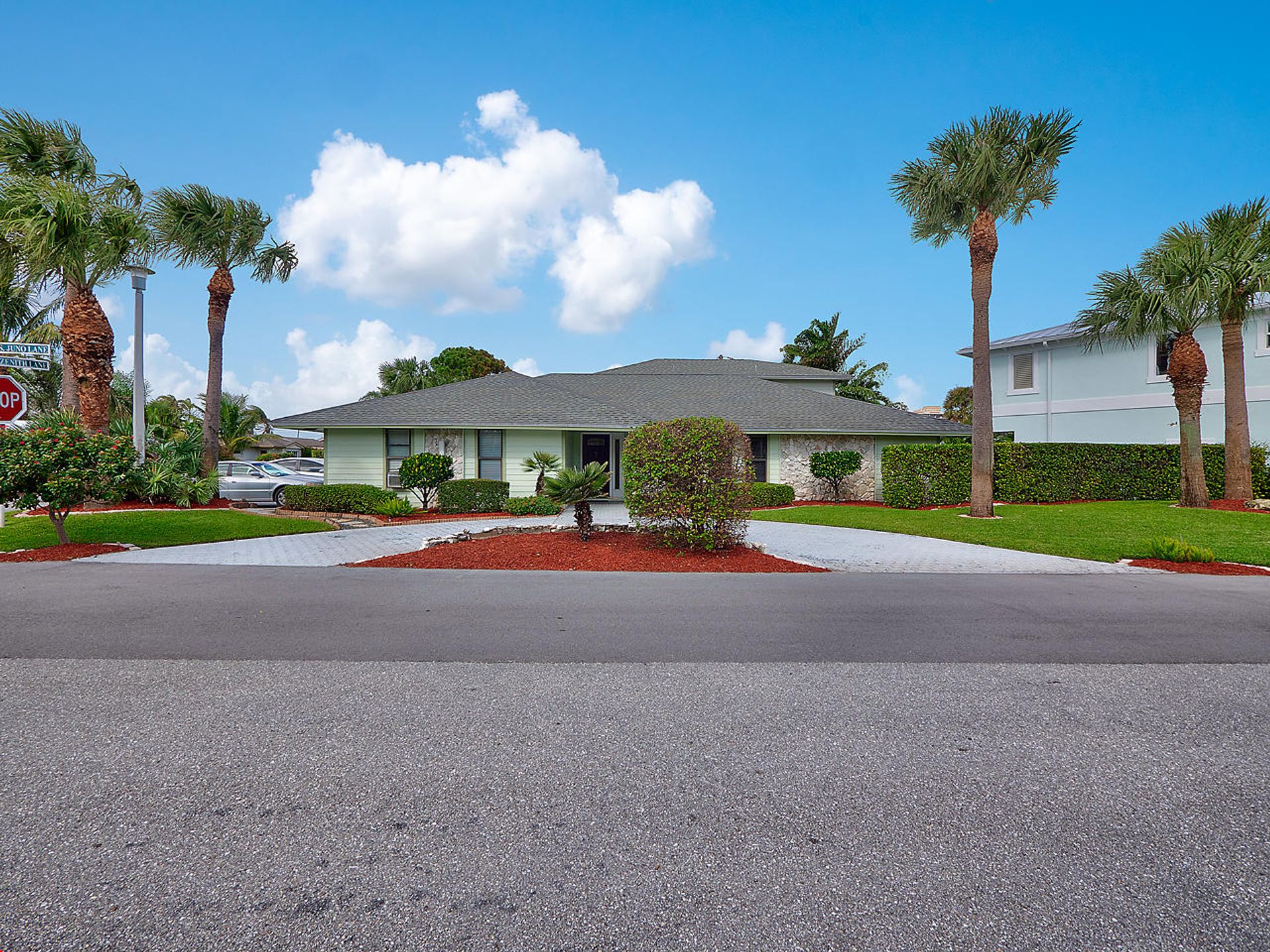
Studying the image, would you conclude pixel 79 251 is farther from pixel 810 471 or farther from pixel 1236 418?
pixel 1236 418

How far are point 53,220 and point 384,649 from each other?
16.9 m

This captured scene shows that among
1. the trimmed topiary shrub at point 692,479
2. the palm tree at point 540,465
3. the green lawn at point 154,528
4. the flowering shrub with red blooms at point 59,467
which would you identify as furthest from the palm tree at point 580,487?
the flowering shrub with red blooms at point 59,467

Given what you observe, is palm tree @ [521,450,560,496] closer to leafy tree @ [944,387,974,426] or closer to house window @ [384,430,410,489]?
house window @ [384,430,410,489]

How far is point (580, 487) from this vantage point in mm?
10719

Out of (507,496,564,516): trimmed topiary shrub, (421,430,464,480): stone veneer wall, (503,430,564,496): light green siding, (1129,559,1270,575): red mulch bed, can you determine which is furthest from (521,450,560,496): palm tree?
(1129,559,1270,575): red mulch bed

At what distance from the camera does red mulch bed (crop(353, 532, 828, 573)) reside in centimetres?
966

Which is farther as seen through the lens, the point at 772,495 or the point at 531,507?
the point at 772,495

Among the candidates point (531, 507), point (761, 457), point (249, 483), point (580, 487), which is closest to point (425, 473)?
point (531, 507)

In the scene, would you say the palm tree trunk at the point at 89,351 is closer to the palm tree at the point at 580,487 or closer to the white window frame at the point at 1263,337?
the palm tree at the point at 580,487

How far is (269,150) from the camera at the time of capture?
1409 centimetres

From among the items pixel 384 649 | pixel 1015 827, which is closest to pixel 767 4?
pixel 384 649

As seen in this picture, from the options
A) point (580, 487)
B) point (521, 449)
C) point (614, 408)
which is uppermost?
point (614, 408)

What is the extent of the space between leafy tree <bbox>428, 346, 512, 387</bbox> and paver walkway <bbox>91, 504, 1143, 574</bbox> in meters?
36.9

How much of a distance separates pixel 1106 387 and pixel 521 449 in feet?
74.9
